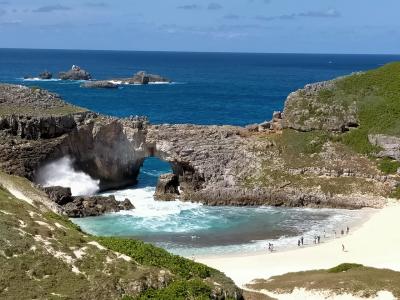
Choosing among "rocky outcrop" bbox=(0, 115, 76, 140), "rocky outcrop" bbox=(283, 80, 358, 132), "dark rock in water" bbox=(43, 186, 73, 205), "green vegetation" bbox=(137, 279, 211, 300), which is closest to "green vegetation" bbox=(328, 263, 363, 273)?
"green vegetation" bbox=(137, 279, 211, 300)

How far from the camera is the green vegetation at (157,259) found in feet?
103

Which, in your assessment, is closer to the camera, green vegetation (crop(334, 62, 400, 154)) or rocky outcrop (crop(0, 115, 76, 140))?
rocky outcrop (crop(0, 115, 76, 140))

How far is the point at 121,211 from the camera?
6538 centimetres

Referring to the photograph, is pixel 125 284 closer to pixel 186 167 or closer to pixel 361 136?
pixel 186 167

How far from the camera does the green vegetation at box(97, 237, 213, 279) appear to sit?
3133cm

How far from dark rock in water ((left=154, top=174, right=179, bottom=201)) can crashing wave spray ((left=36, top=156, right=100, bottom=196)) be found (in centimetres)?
830

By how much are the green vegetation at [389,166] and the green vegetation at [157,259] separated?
42815 mm

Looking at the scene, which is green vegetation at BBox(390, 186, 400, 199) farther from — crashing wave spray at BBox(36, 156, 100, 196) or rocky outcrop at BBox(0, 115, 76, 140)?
rocky outcrop at BBox(0, 115, 76, 140)

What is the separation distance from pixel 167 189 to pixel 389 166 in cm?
2550

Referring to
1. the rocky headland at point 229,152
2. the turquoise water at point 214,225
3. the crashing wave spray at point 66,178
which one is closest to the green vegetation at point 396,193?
the rocky headland at point 229,152

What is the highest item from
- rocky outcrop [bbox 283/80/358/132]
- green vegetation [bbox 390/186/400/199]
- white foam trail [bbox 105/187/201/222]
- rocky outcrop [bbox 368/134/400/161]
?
rocky outcrop [bbox 283/80/358/132]

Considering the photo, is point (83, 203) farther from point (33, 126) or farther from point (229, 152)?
point (229, 152)

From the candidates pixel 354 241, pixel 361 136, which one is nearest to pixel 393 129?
pixel 361 136

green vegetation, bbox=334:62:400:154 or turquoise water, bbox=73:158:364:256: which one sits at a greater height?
green vegetation, bbox=334:62:400:154
